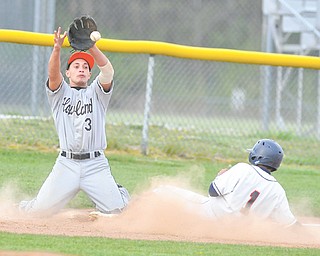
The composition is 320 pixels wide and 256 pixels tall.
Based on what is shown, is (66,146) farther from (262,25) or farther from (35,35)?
(262,25)

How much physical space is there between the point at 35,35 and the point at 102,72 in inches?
138

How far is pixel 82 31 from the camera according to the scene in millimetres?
7777

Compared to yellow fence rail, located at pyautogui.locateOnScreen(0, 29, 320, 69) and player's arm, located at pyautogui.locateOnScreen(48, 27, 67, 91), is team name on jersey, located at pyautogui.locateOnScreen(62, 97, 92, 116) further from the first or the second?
yellow fence rail, located at pyautogui.locateOnScreen(0, 29, 320, 69)

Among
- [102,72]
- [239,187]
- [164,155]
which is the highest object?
[102,72]

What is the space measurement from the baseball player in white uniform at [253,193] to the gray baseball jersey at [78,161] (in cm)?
94

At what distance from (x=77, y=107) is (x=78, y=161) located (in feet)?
1.43

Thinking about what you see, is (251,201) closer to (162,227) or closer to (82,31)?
(162,227)

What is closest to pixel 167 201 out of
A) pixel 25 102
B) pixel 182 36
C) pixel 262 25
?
pixel 25 102

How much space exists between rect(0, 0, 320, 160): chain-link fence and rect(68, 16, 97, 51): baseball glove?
401 centimetres

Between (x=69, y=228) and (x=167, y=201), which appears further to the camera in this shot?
(x=167, y=201)

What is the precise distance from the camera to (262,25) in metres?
17.8

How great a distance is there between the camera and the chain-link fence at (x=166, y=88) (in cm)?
1222

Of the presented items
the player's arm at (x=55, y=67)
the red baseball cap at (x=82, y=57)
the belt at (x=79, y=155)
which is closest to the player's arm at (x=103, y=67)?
the red baseball cap at (x=82, y=57)

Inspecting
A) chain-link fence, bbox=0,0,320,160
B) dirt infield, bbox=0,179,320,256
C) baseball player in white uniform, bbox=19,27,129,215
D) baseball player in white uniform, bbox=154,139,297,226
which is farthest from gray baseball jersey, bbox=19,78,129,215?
chain-link fence, bbox=0,0,320,160
